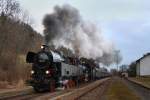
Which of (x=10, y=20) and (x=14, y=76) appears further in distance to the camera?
(x=10, y=20)

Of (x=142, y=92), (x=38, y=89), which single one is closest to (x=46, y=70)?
(x=38, y=89)

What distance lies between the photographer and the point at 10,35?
77.8 metres

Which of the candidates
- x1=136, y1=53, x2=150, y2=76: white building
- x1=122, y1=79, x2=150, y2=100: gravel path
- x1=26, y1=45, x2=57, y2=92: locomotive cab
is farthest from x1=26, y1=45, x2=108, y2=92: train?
x1=136, y1=53, x2=150, y2=76: white building

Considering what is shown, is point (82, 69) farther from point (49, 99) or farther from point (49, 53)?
point (49, 99)

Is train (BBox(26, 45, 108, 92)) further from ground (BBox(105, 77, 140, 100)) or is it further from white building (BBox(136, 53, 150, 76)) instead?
white building (BBox(136, 53, 150, 76))

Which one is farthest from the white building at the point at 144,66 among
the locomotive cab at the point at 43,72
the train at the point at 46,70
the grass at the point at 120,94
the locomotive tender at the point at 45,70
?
the locomotive cab at the point at 43,72

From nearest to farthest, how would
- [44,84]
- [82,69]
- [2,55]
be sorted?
[44,84] → [82,69] → [2,55]

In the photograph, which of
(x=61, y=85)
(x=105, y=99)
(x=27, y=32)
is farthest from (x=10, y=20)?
(x=105, y=99)

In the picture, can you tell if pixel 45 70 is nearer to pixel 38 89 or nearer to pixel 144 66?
pixel 38 89

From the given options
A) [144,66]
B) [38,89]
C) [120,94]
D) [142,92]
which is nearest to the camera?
[120,94]

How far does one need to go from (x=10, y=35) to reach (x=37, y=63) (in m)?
38.9

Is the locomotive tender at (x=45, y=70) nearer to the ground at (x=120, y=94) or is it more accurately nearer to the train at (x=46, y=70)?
the train at (x=46, y=70)

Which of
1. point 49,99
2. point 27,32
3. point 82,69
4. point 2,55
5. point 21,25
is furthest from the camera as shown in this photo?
point 27,32

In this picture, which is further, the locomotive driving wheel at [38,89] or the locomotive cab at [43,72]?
the locomotive driving wheel at [38,89]
